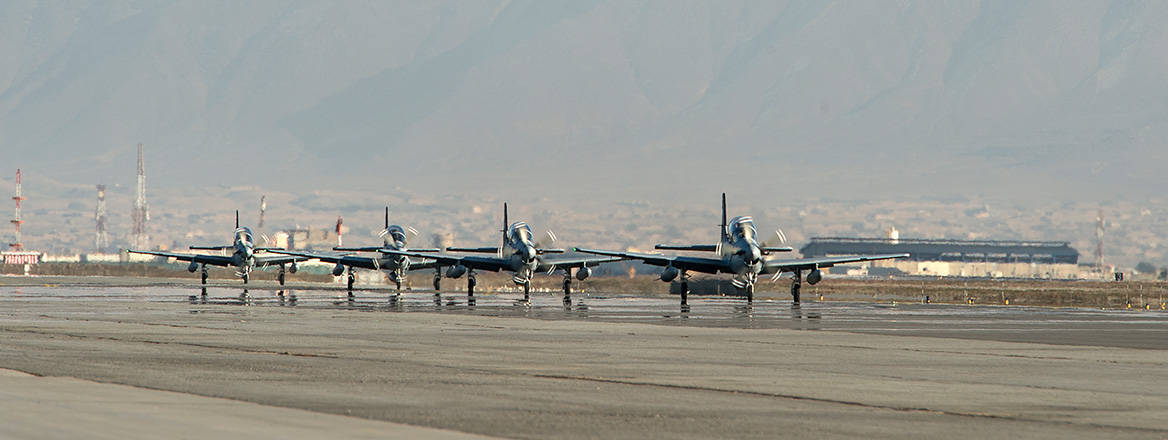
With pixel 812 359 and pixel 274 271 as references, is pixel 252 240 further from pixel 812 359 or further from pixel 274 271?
pixel 812 359

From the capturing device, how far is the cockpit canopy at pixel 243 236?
373 feet

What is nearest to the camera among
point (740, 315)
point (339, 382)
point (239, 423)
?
point (239, 423)

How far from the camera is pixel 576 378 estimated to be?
2742 centimetres

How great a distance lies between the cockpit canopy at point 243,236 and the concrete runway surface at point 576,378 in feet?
199

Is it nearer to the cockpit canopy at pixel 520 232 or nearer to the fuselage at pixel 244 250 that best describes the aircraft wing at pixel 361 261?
the fuselage at pixel 244 250

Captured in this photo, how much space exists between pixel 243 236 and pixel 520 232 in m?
35.8

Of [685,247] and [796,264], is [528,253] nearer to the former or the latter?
[685,247]

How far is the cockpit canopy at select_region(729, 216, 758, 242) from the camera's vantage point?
77.9 m

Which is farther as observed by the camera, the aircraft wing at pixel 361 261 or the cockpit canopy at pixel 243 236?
the cockpit canopy at pixel 243 236

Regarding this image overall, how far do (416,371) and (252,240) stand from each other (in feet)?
296

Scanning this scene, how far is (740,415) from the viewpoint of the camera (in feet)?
69.8

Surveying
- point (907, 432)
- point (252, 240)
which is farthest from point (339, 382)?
point (252, 240)

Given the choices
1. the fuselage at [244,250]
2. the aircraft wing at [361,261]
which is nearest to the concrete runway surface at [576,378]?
the aircraft wing at [361,261]

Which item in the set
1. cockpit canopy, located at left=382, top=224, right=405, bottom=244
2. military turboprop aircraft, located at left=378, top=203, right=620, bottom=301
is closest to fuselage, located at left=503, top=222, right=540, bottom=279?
military turboprop aircraft, located at left=378, top=203, right=620, bottom=301
